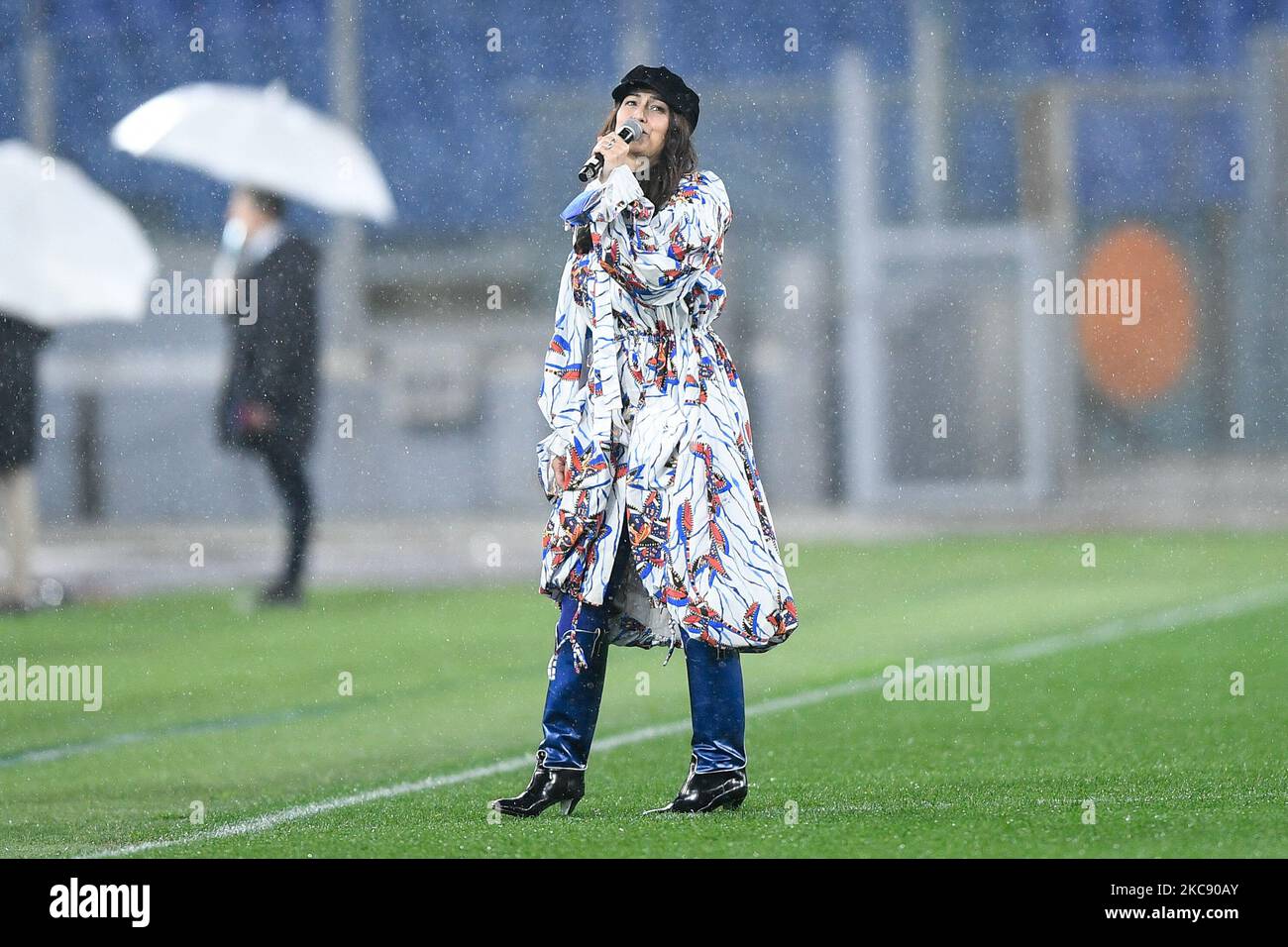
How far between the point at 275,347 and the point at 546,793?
604 cm

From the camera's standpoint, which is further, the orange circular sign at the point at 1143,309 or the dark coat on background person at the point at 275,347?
the orange circular sign at the point at 1143,309

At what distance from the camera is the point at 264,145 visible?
11.7 metres

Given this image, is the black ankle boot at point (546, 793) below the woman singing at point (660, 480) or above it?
below

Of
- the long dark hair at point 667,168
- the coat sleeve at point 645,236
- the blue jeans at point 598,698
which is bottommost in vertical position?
the blue jeans at point 598,698

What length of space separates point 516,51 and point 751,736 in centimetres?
990

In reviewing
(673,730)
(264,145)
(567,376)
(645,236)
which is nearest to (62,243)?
(264,145)

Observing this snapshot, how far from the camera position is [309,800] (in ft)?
17.1

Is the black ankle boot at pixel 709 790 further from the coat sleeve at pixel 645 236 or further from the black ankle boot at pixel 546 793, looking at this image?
the coat sleeve at pixel 645 236

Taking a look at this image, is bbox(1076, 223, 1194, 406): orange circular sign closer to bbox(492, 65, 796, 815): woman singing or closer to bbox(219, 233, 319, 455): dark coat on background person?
bbox(219, 233, 319, 455): dark coat on background person

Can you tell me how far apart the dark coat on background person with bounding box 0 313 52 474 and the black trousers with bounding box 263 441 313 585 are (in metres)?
1.12

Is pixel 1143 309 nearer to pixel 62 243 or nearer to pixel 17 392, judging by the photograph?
pixel 62 243

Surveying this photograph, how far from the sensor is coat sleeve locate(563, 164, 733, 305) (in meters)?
4.39

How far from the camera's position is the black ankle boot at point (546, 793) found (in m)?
4.64

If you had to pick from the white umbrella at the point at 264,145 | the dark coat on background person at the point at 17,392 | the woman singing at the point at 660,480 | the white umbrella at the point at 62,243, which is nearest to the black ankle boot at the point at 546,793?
the woman singing at the point at 660,480
